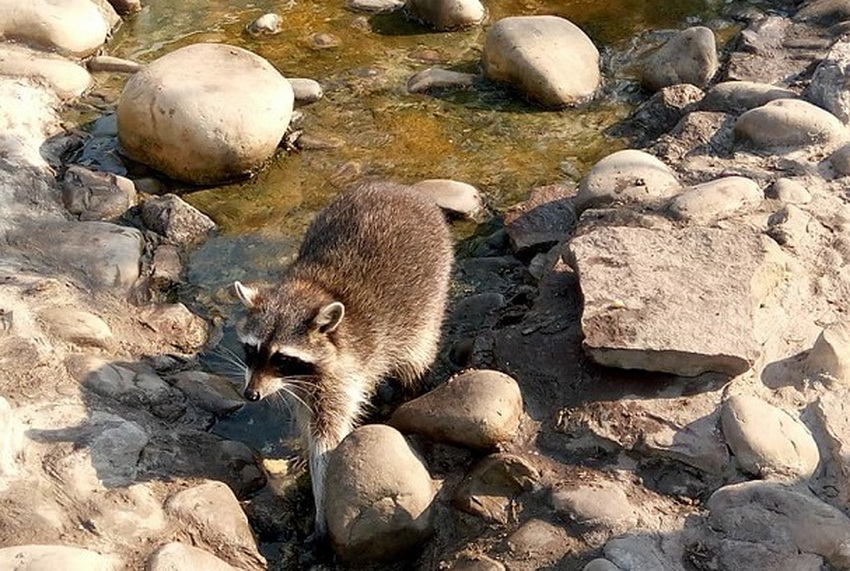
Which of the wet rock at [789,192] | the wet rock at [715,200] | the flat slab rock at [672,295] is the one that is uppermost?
the flat slab rock at [672,295]

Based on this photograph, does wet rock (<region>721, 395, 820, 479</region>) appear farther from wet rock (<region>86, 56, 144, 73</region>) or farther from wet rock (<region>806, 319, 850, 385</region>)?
wet rock (<region>86, 56, 144, 73</region>)

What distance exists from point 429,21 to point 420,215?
3545mm

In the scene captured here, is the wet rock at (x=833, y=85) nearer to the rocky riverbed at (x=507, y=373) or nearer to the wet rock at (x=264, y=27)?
the rocky riverbed at (x=507, y=373)

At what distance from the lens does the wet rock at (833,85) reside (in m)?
6.80

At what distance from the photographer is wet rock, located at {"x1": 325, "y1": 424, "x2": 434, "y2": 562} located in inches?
182

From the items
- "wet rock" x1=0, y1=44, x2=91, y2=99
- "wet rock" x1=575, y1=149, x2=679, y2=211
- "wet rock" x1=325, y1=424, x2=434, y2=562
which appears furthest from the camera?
"wet rock" x1=0, y1=44, x2=91, y2=99

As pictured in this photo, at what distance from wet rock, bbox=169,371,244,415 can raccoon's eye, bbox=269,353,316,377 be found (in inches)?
20.0

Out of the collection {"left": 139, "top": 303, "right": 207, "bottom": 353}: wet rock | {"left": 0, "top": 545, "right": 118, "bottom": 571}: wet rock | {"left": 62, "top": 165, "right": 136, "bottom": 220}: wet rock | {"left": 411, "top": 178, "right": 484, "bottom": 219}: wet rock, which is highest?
{"left": 0, "top": 545, "right": 118, "bottom": 571}: wet rock

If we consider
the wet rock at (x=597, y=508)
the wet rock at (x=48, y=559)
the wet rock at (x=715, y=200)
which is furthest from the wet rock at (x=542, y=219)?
the wet rock at (x=48, y=559)

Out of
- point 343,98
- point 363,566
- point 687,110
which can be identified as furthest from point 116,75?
point 363,566

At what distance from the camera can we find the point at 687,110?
7.61 m

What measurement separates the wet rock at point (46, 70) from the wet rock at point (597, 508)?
512 centimetres

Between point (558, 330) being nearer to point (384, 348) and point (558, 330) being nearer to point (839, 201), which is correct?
point (384, 348)

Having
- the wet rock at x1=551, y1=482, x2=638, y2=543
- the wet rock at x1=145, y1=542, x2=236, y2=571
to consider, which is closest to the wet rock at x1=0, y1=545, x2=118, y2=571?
the wet rock at x1=145, y1=542, x2=236, y2=571
